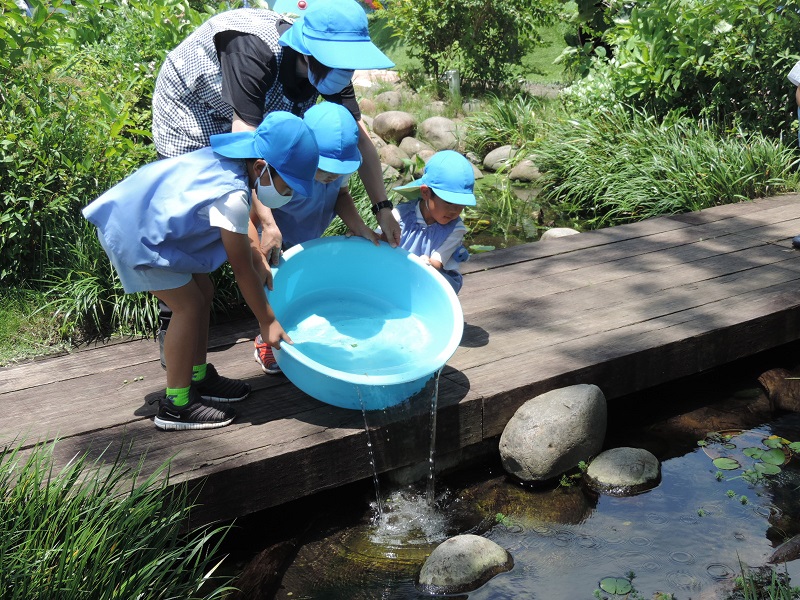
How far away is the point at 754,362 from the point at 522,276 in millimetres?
1335

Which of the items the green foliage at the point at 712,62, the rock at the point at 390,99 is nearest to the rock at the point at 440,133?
the rock at the point at 390,99

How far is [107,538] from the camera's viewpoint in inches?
96.3

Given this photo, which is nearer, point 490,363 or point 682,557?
point 682,557

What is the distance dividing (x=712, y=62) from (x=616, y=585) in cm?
543

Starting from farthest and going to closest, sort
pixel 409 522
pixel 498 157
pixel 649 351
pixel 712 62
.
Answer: pixel 498 157
pixel 712 62
pixel 649 351
pixel 409 522

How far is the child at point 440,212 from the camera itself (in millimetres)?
3678

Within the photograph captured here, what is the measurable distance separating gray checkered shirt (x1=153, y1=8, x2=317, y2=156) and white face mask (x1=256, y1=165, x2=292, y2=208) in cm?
43

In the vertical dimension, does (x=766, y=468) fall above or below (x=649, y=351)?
below

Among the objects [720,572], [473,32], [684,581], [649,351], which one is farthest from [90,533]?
[473,32]

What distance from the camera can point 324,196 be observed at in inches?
142

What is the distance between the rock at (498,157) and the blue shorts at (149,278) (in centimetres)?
549

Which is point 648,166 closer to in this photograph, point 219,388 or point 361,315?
point 361,315

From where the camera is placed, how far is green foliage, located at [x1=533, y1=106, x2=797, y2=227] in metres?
6.41

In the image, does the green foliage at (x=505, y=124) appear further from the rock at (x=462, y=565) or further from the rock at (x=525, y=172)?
the rock at (x=462, y=565)
